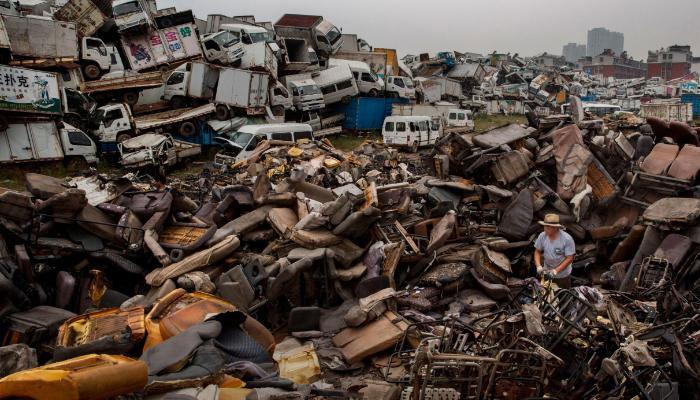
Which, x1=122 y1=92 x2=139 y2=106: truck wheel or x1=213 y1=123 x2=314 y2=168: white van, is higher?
x1=122 y1=92 x2=139 y2=106: truck wheel

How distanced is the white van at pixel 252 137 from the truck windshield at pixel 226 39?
7.38 m

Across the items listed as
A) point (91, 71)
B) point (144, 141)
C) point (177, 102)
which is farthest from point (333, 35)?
point (144, 141)

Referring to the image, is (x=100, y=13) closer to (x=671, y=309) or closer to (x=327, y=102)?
(x=327, y=102)

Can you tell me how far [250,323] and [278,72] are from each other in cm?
2491

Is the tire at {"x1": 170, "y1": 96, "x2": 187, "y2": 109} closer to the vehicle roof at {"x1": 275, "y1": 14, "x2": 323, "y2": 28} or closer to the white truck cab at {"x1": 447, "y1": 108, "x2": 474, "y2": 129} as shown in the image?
the vehicle roof at {"x1": 275, "y1": 14, "x2": 323, "y2": 28}

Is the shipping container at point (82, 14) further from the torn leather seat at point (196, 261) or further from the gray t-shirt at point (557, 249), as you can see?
the gray t-shirt at point (557, 249)

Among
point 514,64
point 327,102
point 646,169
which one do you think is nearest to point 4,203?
point 646,169

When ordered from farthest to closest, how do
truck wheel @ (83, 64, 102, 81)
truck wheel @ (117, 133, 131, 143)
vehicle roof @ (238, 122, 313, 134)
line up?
truck wheel @ (83, 64, 102, 81)
truck wheel @ (117, 133, 131, 143)
vehicle roof @ (238, 122, 313, 134)

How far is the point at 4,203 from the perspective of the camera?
7.16 meters

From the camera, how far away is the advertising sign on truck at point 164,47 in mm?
25438

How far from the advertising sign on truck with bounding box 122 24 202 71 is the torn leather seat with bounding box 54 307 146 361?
2229 centimetres

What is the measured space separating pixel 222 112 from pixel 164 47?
18.3ft

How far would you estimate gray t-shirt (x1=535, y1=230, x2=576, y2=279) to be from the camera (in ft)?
20.7

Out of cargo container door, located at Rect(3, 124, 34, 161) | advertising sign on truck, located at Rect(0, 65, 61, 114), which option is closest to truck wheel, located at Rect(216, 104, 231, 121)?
advertising sign on truck, located at Rect(0, 65, 61, 114)
